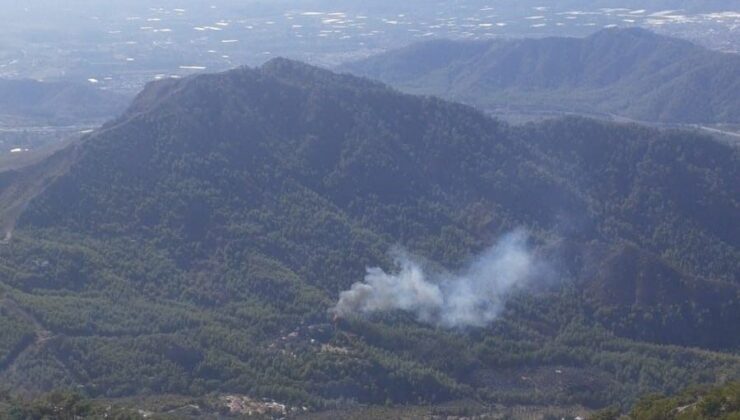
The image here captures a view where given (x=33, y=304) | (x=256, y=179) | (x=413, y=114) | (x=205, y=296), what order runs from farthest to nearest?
(x=413, y=114) → (x=256, y=179) → (x=205, y=296) → (x=33, y=304)

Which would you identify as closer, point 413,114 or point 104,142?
point 104,142

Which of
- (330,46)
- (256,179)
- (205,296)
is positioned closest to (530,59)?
(330,46)

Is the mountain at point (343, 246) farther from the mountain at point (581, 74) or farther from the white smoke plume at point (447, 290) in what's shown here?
the mountain at point (581, 74)

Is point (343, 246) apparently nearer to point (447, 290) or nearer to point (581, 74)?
point (447, 290)

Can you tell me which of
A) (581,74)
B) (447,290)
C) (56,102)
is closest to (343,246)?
(447,290)

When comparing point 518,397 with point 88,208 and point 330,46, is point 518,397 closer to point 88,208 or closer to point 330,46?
point 88,208

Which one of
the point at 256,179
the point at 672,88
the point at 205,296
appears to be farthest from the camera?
the point at 672,88

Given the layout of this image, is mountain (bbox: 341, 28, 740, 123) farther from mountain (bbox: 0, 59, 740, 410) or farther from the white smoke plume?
the white smoke plume
